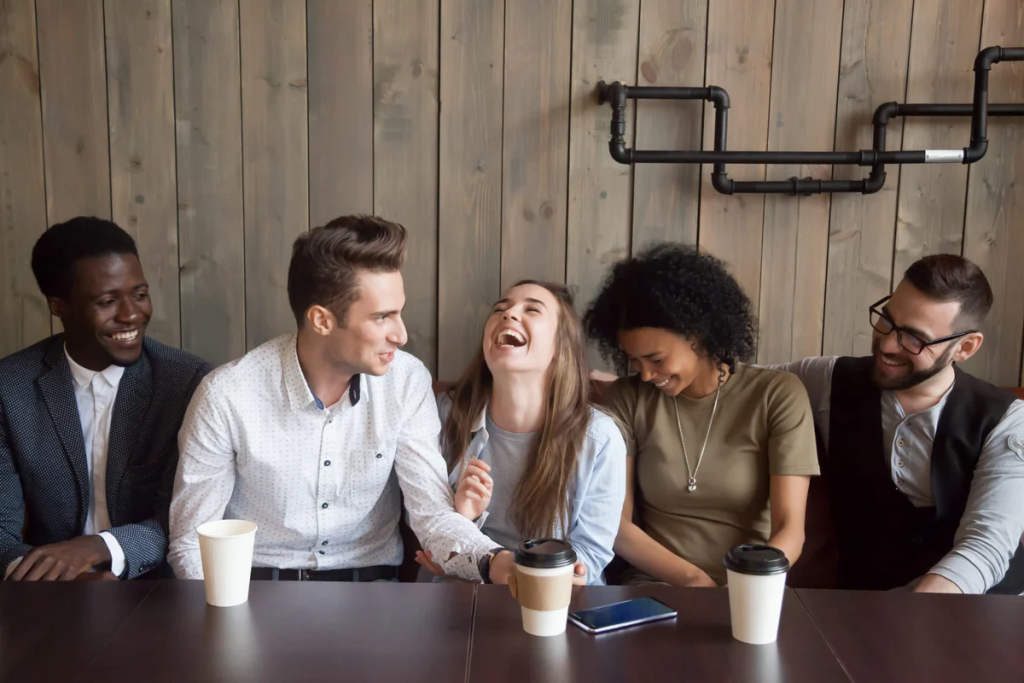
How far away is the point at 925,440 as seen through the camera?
200 centimetres

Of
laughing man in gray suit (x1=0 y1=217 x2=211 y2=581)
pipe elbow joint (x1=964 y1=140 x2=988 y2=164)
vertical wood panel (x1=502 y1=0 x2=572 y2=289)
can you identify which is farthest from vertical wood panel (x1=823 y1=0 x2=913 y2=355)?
laughing man in gray suit (x1=0 y1=217 x2=211 y2=581)

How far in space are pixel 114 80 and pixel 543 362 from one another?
4.50ft

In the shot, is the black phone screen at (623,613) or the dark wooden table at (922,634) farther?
the black phone screen at (623,613)

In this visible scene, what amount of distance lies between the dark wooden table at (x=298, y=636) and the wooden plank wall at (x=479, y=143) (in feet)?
3.83

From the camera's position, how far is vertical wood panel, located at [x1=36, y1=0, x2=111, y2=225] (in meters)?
2.30

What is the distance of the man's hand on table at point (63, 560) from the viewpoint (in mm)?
1746

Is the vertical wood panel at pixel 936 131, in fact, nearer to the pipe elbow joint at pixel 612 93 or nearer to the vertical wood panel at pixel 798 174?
the vertical wood panel at pixel 798 174

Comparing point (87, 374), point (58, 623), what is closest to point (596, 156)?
point (87, 374)

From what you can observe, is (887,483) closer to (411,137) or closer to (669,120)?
(669,120)

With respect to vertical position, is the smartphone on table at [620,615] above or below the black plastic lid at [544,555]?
below

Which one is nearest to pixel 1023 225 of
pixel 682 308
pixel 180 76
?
pixel 682 308

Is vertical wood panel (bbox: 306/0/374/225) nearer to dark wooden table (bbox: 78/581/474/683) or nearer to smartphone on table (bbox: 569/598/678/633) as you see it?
dark wooden table (bbox: 78/581/474/683)

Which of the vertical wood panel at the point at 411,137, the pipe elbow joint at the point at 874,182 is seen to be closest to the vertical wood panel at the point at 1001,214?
the pipe elbow joint at the point at 874,182

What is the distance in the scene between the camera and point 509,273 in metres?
2.40
